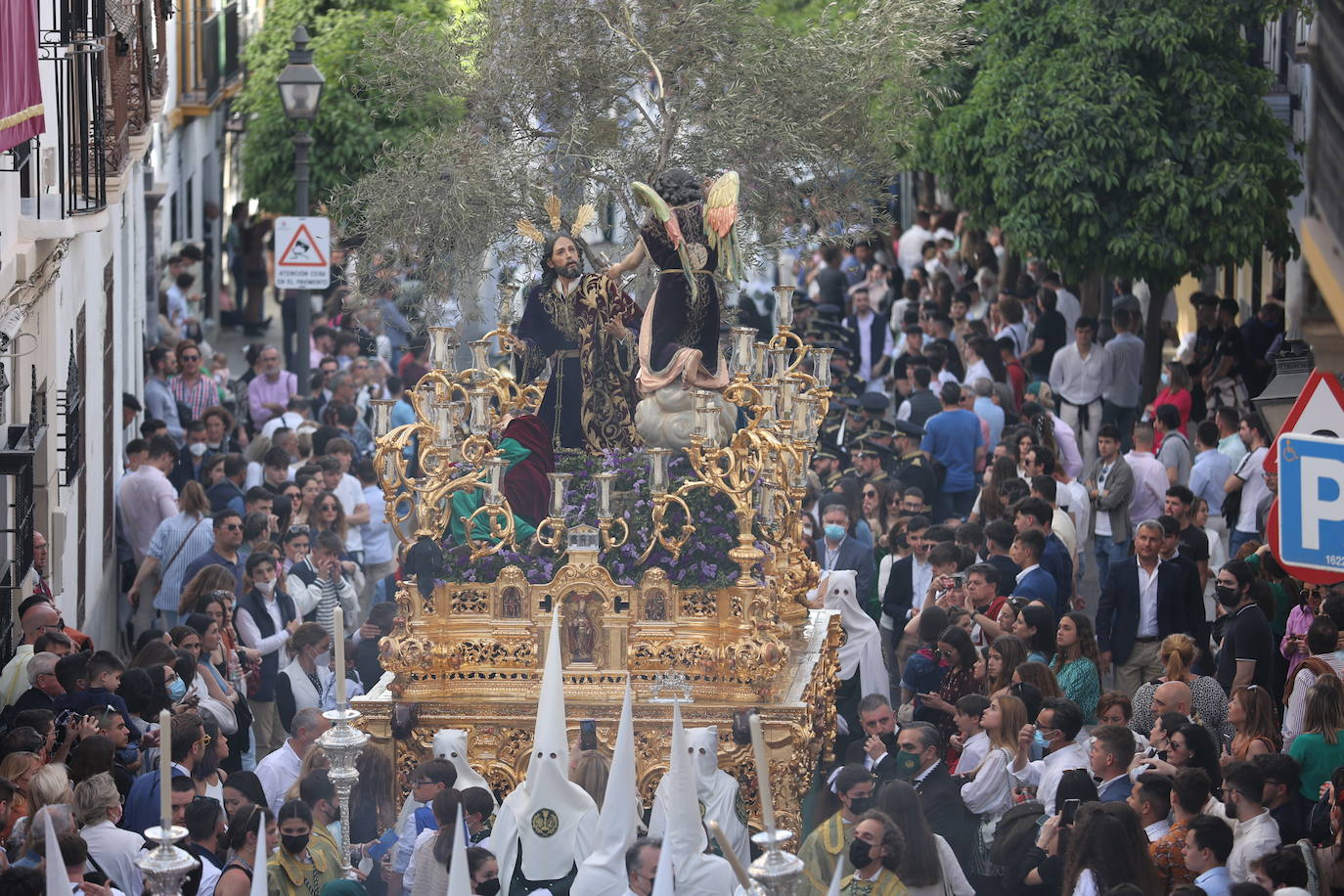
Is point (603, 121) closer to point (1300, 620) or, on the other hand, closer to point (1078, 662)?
point (1078, 662)

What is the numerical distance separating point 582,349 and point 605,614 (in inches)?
67.5

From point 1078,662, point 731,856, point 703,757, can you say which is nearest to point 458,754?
Answer: point 703,757

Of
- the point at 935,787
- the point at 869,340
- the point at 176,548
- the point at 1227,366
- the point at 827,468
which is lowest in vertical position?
the point at 935,787

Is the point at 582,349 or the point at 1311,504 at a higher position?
the point at 582,349

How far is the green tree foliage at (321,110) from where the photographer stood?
2544 cm

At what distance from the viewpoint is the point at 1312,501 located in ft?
30.4

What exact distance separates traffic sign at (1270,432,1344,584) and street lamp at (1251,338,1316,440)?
259cm

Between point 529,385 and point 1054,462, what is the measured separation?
14.7 feet

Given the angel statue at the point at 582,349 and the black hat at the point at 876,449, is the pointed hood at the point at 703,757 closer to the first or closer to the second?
the angel statue at the point at 582,349

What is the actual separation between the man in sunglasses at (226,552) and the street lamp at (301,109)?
6008 millimetres

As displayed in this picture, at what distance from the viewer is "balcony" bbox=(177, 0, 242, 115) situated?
1183 inches

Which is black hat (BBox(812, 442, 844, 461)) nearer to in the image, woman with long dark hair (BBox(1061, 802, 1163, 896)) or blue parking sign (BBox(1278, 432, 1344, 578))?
blue parking sign (BBox(1278, 432, 1344, 578))

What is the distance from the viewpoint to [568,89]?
1731 centimetres

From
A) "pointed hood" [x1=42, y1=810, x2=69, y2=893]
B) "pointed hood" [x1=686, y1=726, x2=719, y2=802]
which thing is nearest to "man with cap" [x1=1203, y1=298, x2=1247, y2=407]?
"pointed hood" [x1=686, y1=726, x2=719, y2=802]
